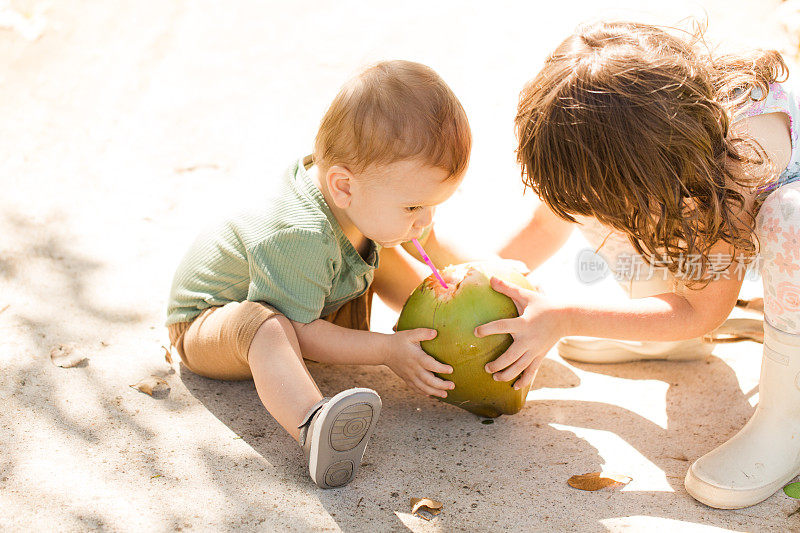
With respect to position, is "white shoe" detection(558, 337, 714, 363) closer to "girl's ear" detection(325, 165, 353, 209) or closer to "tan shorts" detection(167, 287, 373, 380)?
"tan shorts" detection(167, 287, 373, 380)

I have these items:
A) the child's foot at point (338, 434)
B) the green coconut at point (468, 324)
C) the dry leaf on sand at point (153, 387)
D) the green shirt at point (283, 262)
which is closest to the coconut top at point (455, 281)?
the green coconut at point (468, 324)

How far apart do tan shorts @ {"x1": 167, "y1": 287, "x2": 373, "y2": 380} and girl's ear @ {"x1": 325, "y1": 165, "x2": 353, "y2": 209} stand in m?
0.34

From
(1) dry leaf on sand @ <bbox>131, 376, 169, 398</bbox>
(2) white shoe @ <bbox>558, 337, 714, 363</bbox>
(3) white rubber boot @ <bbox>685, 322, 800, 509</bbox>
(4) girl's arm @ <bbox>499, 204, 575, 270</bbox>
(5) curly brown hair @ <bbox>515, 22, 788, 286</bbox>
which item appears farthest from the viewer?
(4) girl's arm @ <bbox>499, 204, 575, 270</bbox>

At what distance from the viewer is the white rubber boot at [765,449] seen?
193 centimetres

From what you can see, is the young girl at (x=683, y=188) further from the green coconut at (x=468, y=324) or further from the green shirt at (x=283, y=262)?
the green shirt at (x=283, y=262)

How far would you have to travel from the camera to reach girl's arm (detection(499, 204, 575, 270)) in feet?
8.70

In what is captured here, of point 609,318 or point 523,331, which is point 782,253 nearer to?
point 609,318

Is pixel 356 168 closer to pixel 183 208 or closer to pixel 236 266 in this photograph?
pixel 236 266

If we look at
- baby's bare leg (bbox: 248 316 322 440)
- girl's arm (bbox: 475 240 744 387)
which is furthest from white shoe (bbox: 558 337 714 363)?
baby's bare leg (bbox: 248 316 322 440)

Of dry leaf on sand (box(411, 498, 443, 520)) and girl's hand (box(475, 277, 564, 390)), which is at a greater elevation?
girl's hand (box(475, 277, 564, 390))

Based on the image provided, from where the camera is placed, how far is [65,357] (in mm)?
2416

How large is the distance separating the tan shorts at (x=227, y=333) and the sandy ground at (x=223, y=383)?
9cm

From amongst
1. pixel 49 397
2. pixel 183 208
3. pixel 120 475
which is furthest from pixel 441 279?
pixel 183 208

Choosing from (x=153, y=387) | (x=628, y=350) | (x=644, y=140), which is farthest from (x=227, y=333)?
(x=628, y=350)
